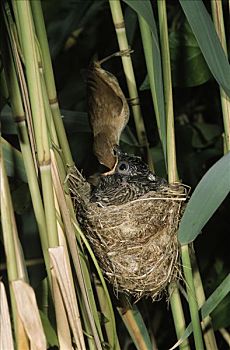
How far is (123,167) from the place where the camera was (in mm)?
1520

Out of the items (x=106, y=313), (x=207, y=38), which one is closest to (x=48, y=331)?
(x=106, y=313)

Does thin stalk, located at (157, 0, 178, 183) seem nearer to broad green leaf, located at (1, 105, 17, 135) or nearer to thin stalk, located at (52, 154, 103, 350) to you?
thin stalk, located at (52, 154, 103, 350)

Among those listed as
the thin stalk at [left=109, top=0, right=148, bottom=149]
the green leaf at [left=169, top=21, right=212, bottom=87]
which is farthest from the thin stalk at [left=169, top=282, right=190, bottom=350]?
the green leaf at [left=169, top=21, right=212, bottom=87]

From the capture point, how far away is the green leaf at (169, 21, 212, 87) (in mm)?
1321

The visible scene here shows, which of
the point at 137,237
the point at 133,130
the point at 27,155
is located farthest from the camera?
the point at 133,130

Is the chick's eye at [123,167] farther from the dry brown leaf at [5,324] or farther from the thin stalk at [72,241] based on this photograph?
the dry brown leaf at [5,324]

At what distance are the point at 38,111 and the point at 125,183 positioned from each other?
712 millimetres

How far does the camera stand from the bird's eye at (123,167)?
59.3 inches

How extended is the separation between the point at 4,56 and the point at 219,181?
0.93 ft

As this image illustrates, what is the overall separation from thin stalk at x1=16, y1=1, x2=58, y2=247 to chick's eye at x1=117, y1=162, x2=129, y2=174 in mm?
712

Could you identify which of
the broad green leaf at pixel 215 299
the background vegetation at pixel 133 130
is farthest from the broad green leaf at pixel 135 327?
the broad green leaf at pixel 215 299

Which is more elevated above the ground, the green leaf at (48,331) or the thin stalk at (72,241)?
the thin stalk at (72,241)

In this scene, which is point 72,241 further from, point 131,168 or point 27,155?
point 131,168

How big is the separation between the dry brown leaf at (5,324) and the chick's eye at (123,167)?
769 mm
